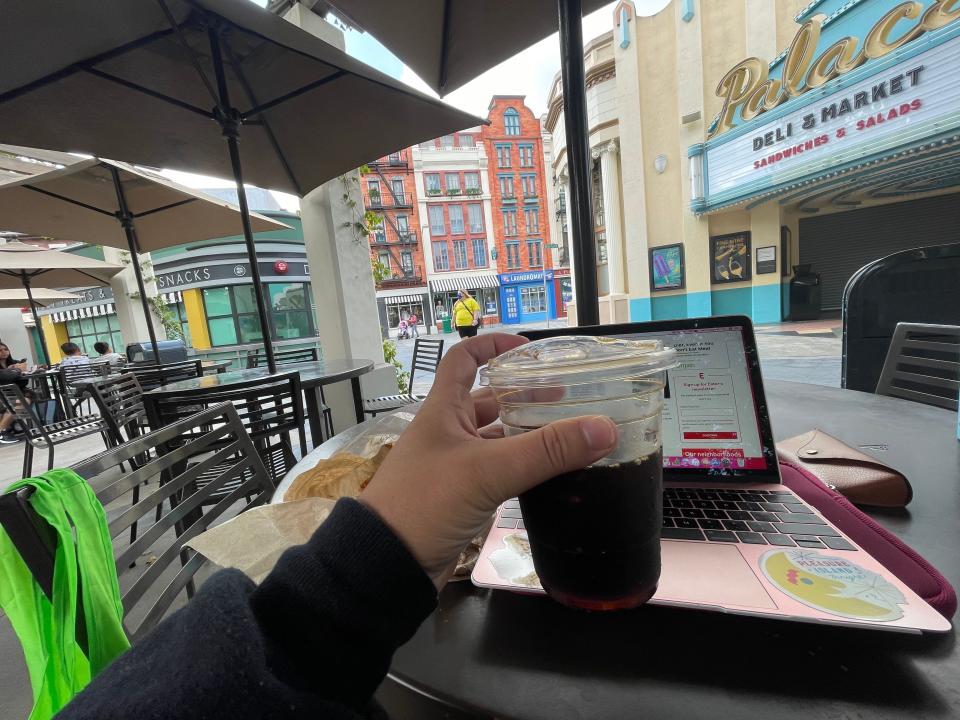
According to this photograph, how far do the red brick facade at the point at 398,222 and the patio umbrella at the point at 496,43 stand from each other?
21.0m

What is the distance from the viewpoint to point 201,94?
8.11 feet

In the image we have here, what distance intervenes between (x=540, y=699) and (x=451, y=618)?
0.16m

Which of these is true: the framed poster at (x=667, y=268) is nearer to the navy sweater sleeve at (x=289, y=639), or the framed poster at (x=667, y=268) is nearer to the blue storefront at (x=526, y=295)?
the navy sweater sleeve at (x=289, y=639)

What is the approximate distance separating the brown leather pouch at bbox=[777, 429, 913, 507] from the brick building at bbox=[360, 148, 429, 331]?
2300 cm

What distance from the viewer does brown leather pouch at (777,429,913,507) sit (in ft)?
2.40

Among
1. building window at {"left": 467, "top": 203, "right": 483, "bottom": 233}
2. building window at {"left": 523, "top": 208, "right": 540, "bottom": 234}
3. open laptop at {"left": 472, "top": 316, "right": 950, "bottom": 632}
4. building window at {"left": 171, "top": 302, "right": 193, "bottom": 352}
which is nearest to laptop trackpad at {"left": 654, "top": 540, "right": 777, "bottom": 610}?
open laptop at {"left": 472, "top": 316, "right": 950, "bottom": 632}

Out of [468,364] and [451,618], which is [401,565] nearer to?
[451,618]

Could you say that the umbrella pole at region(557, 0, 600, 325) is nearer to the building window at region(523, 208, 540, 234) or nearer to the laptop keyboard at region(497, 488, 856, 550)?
the laptop keyboard at region(497, 488, 856, 550)

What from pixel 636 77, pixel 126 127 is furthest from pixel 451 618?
pixel 636 77

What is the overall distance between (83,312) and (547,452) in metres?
20.6

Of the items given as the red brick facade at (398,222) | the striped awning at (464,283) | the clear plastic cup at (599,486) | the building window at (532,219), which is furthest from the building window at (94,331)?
the building window at (532,219)

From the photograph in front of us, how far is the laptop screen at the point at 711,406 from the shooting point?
831 millimetres

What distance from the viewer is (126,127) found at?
2.52 metres

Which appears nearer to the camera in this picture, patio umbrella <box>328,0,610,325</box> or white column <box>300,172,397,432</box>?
patio umbrella <box>328,0,610,325</box>
